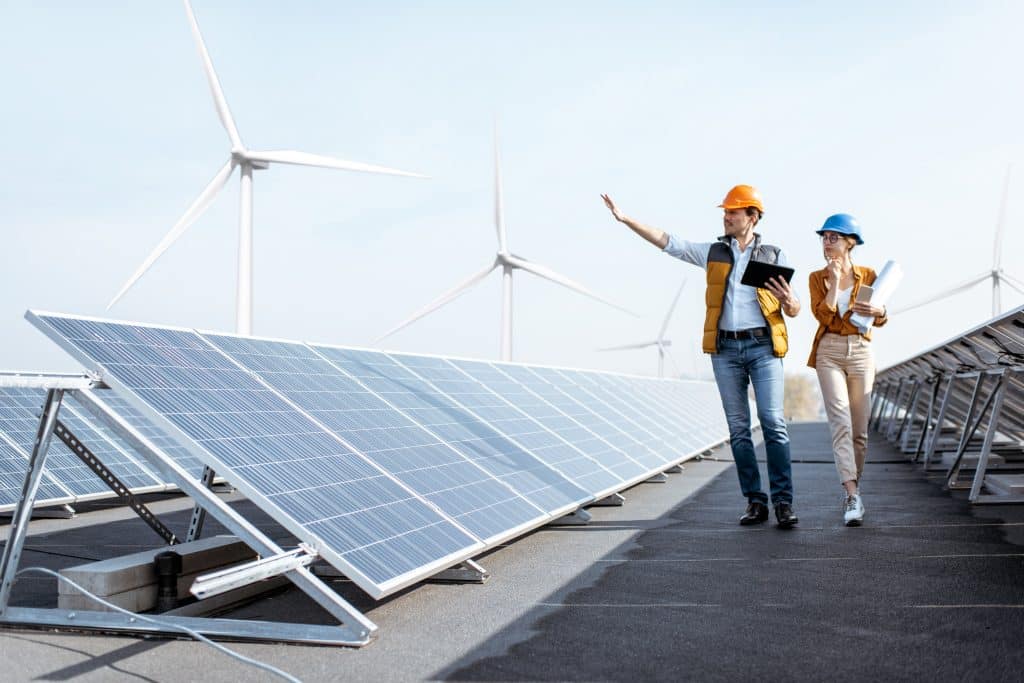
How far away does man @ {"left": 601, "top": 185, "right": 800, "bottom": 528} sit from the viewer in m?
8.72

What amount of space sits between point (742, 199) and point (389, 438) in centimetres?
390

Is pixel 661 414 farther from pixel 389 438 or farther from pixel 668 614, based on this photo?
pixel 668 614

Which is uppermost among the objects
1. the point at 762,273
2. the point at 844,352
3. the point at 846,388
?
the point at 762,273

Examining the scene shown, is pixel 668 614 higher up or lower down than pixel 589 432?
lower down

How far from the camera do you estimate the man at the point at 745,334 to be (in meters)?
8.72

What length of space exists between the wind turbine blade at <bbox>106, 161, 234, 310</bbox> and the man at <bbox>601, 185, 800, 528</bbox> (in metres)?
12.4

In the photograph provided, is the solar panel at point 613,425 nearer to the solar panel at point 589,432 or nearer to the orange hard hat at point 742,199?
the solar panel at point 589,432

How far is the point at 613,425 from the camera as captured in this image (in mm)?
13906

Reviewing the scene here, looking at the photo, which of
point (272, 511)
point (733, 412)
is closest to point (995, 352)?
point (733, 412)

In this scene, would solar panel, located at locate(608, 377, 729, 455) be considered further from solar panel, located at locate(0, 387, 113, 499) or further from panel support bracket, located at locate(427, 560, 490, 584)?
panel support bracket, located at locate(427, 560, 490, 584)

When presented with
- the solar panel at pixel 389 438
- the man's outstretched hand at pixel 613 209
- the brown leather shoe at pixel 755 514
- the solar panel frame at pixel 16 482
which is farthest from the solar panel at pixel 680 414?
the solar panel frame at pixel 16 482

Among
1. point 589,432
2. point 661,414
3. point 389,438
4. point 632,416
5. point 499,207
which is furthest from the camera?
point 499,207

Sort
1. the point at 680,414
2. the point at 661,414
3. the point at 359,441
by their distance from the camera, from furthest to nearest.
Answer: the point at 680,414 → the point at 661,414 → the point at 359,441

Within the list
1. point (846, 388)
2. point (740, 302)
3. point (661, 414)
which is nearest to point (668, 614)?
point (740, 302)
